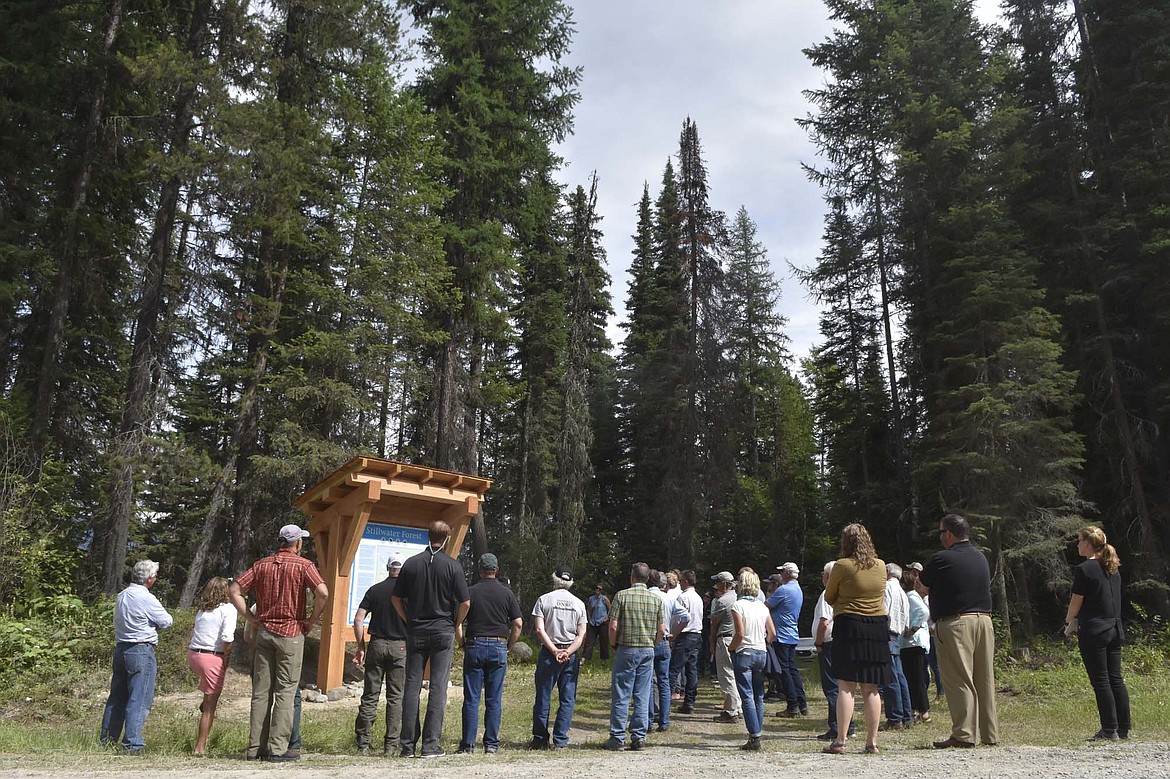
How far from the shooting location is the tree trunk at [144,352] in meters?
12.9

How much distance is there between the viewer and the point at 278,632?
19.7ft

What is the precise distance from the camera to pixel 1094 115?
17.9 meters

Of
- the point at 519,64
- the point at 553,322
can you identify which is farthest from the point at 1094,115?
the point at 553,322

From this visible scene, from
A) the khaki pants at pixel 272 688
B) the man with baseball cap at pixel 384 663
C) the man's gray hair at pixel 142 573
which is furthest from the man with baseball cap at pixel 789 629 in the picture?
the man's gray hair at pixel 142 573

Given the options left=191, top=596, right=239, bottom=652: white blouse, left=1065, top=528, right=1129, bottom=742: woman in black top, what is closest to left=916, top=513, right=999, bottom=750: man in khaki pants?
left=1065, top=528, right=1129, bottom=742: woman in black top

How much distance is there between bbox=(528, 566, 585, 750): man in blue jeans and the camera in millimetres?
6871

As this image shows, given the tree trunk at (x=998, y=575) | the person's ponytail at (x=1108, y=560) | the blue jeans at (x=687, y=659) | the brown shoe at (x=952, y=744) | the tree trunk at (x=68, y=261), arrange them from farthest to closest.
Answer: the tree trunk at (x=998, y=575) < the tree trunk at (x=68, y=261) < the blue jeans at (x=687, y=659) < the person's ponytail at (x=1108, y=560) < the brown shoe at (x=952, y=744)

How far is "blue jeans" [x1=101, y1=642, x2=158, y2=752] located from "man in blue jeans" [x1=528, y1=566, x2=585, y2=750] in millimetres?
3128

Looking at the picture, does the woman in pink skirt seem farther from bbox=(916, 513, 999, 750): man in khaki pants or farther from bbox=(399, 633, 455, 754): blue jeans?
bbox=(916, 513, 999, 750): man in khaki pants

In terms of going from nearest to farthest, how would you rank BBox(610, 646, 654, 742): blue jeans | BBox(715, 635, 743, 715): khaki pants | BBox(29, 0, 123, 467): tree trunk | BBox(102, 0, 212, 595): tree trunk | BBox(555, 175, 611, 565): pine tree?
BBox(610, 646, 654, 742): blue jeans
BBox(715, 635, 743, 715): khaki pants
BBox(102, 0, 212, 595): tree trunk
BBox(29, 0, 123, 467): tree trunk
BBox(555, 175, 611, 565): pine tree

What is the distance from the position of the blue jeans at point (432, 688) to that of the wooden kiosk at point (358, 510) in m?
4.18

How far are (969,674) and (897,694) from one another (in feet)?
6.79

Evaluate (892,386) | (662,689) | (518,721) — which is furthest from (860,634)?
(892,386)

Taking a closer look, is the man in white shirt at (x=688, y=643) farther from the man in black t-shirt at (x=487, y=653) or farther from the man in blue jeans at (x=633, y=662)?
the man in black t-shirt at (x=487, y=653)
